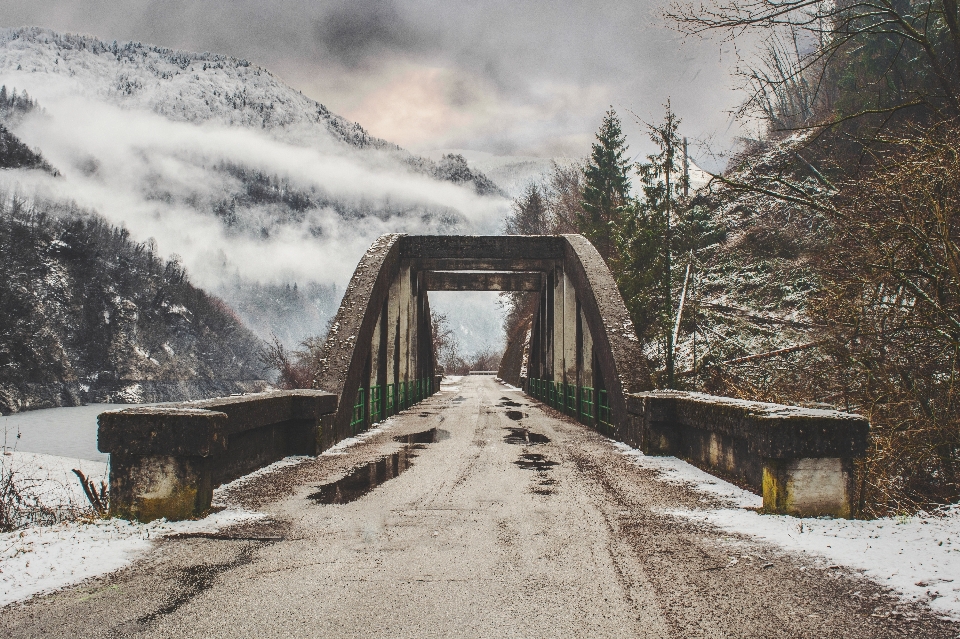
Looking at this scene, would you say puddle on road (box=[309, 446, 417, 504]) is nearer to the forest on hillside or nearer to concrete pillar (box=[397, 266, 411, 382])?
the forest on hillside

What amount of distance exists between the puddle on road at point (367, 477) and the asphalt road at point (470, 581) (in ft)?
0.24

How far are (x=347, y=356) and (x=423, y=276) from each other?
13.7 meters

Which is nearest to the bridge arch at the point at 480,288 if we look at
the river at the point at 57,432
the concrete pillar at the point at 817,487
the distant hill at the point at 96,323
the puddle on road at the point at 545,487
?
the puddle on road at the point at 545,487

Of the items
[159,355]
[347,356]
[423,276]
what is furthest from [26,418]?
[347,356]

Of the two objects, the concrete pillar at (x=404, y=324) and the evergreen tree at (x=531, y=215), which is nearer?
the concrete pillar at (x=404, y=324)

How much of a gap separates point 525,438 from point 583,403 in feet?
14.1

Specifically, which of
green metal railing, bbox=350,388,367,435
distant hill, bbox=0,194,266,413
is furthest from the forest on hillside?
distant hill, bbox=0,194,266,413

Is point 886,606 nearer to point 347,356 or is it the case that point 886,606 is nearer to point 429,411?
point 347,356

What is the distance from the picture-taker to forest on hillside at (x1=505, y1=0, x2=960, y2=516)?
5.77 meters

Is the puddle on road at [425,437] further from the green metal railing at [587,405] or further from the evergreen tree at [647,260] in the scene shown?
the evergreen tree at [647,260]

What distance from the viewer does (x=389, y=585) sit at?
339 cm

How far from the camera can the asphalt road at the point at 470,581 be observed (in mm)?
2838

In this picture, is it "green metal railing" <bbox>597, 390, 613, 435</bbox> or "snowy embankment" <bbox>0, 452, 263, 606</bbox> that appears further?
"green metal railing" <bbox>597, 390, 613, 435</bbox>

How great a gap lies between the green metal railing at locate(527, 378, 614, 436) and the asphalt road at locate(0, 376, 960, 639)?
6445 millimetres
